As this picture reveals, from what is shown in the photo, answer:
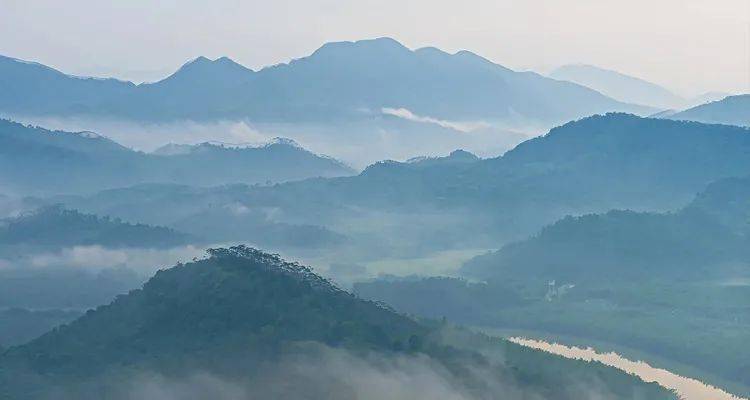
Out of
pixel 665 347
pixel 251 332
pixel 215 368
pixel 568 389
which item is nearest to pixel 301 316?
pixel 251 332

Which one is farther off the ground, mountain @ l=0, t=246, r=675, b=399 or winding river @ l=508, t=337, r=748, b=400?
mountain @ l=0, t=246, r=675, b=399

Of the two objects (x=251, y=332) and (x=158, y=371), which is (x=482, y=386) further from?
(x=158, y=371)

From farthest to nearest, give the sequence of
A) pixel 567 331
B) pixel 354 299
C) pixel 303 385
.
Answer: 1. pixel 567 331
2. pixel 354 299
3. pixel 303 385

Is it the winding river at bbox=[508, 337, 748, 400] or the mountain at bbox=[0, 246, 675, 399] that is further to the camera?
the winding river at bbox=[508, 337, 748, 400]

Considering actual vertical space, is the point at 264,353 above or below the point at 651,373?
above

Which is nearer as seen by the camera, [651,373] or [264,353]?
[264,353]
